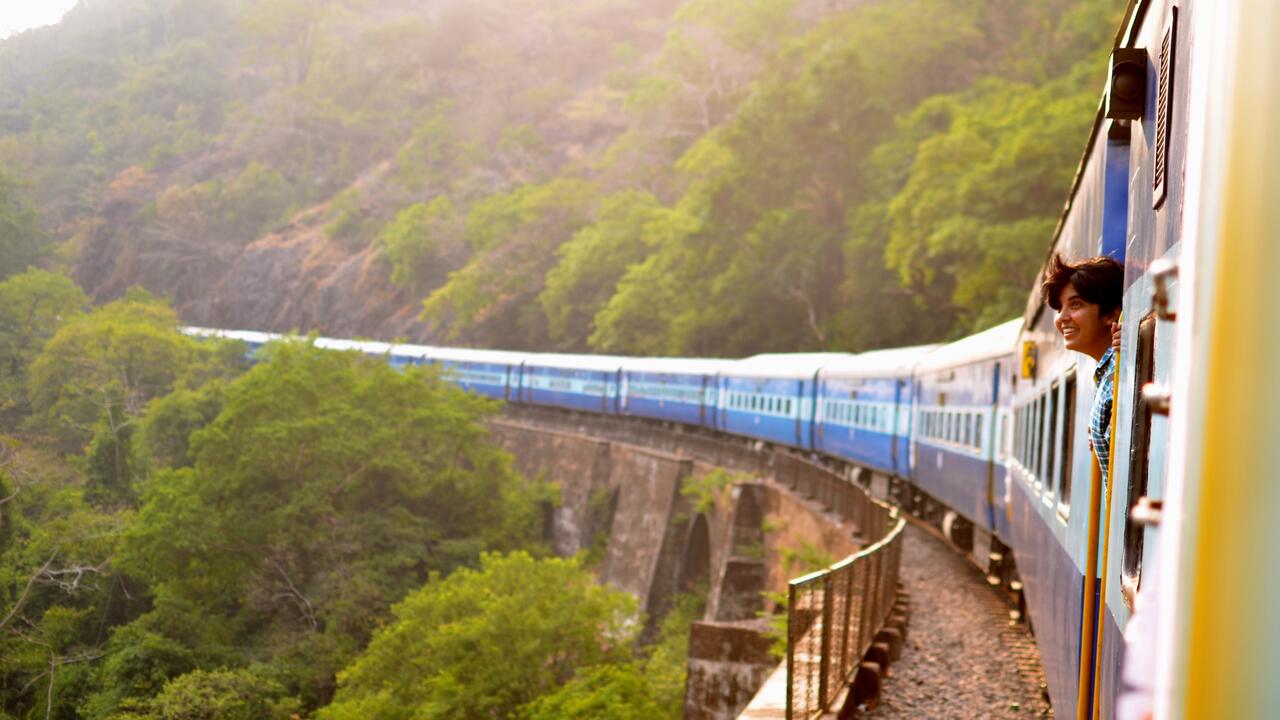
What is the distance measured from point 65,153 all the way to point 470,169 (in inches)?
815

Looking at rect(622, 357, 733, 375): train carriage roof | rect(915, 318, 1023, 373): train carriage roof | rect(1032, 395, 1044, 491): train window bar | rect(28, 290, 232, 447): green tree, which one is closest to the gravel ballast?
rect(1032, 395, 1044, 491): train window bar

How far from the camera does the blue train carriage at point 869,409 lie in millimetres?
18781

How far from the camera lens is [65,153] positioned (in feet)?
204

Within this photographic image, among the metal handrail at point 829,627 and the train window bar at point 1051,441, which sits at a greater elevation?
the train window bar at point 1051,441

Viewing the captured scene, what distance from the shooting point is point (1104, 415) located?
3098mm

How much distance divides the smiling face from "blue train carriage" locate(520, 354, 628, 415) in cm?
3228

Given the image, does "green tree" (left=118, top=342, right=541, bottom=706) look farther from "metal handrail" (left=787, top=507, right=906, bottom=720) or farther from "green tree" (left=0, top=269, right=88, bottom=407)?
"metal handrail" (left=787, top=507, right=906, bottom=720)

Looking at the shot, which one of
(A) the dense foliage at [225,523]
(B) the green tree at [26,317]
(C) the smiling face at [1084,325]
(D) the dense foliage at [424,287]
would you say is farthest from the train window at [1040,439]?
(B) the green tree at [26,317]

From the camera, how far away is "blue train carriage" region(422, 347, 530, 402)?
133 ft

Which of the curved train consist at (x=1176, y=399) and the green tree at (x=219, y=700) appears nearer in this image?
the curved train consist at (x=1176, y=399)

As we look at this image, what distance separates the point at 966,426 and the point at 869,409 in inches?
282

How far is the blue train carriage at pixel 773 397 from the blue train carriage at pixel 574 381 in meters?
→ 6.66

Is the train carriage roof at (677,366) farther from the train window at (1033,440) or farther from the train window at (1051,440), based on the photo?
the train window at (1051,440)

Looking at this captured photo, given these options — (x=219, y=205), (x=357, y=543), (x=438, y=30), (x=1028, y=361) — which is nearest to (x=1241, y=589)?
(x=1028, y=361)
